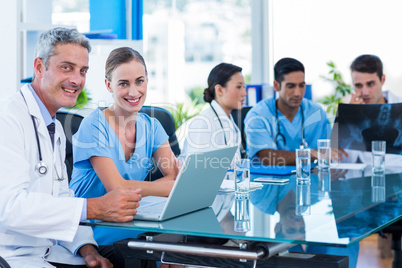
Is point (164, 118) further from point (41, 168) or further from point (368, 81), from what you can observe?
point (368, 81)

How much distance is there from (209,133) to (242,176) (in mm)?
849

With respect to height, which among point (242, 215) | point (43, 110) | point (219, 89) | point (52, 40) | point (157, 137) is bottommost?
point (242, 215)

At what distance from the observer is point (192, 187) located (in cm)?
162

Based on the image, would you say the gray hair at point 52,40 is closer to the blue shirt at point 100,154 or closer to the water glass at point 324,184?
the blue shirt at point 100,154

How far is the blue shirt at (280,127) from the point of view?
3.20 meters

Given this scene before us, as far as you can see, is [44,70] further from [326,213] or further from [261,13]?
[261,13]

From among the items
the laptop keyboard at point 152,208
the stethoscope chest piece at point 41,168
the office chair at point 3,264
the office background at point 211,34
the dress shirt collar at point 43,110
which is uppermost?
the office background at point 211,34

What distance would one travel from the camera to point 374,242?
14.0 feet

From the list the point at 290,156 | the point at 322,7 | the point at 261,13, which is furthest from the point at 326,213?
the point at 261,13

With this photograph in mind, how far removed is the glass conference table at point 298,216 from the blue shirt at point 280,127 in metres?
0.83

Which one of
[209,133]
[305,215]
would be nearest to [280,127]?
[209,133]

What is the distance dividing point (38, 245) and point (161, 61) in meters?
6.08

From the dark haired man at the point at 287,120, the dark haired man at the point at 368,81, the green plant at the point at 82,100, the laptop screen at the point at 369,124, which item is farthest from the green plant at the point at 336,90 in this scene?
the green plant at the point at 82,100

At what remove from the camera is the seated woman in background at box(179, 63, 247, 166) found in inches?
112
